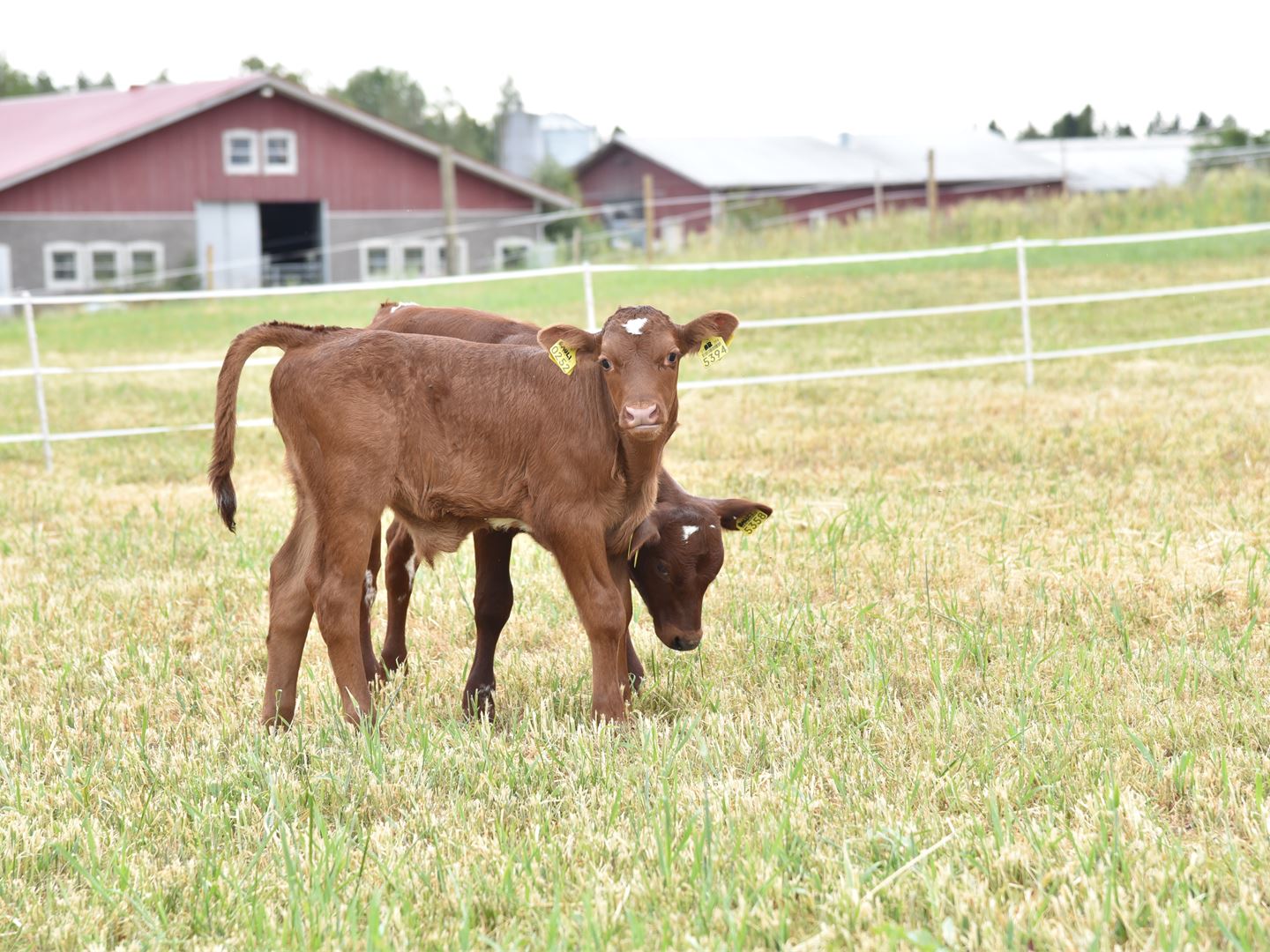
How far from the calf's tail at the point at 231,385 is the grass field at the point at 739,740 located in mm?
720

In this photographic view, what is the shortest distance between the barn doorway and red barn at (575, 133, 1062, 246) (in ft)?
32.1

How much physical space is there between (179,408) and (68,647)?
868cm

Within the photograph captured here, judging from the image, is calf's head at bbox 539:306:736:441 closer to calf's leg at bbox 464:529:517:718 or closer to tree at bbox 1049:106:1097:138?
calf's leg at bbox 464:529:517:718

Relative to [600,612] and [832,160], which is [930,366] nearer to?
[600,612]

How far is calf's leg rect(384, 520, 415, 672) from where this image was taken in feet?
16.7

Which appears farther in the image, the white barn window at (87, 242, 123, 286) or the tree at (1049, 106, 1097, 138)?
the tree at (1049, 106, 1097, 138)

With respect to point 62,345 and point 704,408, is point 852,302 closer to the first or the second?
point 704,408

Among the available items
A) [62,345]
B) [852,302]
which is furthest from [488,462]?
[62,345]

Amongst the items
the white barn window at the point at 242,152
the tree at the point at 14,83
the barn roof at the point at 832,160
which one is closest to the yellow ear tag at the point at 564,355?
the white barn window at the point at 242,152

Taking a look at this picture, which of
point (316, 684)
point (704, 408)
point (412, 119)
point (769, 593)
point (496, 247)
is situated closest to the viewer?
point (316, 684)

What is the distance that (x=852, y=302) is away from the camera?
770 inches

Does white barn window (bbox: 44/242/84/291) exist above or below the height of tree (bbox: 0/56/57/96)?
below

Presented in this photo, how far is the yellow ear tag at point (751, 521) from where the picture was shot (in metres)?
4.92

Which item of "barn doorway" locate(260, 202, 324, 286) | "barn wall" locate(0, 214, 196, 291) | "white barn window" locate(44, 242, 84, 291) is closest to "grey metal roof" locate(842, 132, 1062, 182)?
"barn doorway" locate(260, 202, 324, 286)
